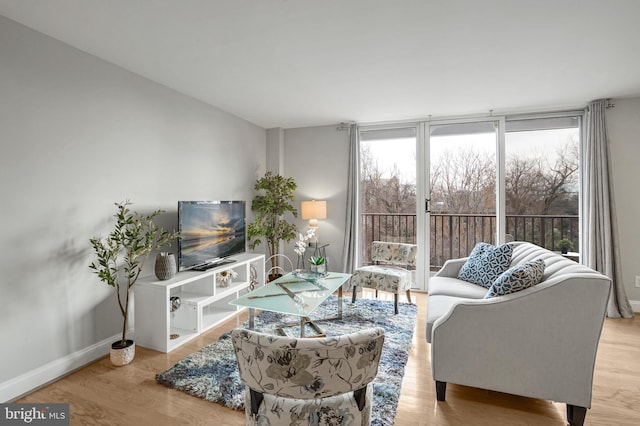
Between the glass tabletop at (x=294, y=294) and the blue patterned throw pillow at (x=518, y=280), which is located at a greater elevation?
the blue patterned throw pillow at (x=518, y=280)

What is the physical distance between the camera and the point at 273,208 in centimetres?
438

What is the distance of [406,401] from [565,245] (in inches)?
133

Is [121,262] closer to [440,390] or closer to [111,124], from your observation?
[111,124]

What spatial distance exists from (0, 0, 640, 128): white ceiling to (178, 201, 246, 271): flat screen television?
1254 mm

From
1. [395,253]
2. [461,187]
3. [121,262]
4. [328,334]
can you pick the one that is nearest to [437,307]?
[328,334]

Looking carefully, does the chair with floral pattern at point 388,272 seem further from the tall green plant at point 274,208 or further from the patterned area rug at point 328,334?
the tall green plant at point 274,208

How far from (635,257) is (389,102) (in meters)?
3.38

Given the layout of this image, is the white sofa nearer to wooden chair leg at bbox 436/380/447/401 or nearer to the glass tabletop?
wooden chair leg at bbox 436/380/447/401

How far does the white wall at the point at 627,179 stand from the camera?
348 centimetres

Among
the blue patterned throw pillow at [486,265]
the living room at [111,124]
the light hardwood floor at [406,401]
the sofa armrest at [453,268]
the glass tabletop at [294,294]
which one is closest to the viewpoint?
the light hardwood floor at [406,401]

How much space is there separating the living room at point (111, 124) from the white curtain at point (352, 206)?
0.74 metres

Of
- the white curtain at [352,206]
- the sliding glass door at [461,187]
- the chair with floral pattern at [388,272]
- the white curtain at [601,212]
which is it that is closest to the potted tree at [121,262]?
the chair with floral pattern at [388,272]

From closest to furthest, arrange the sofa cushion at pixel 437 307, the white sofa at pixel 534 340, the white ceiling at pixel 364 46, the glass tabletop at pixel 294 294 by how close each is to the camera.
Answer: the white sofa at pixel 534 340 < the white ceiling at pixel 364 46 < the sofa cushion at pixel 437 307 < the glass tabletop at pixel 294 294

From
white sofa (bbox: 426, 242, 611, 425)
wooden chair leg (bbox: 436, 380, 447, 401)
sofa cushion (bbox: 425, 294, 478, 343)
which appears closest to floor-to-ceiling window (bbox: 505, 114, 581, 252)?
sofa cushion (bbox: 425, 294, 478, 343)
